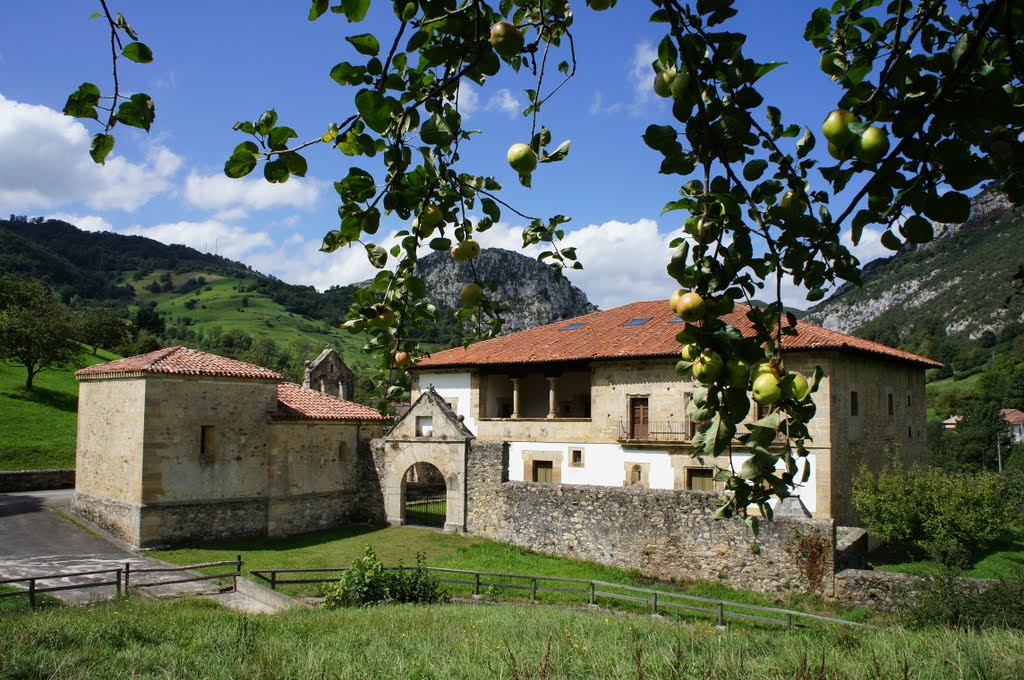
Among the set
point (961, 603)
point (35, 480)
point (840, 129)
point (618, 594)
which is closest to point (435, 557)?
point (618, 594)

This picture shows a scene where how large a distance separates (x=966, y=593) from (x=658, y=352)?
1122 cm


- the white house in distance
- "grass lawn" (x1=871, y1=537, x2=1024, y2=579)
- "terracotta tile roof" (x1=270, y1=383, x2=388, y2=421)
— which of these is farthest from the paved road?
"grass lawn" (x1=871, y1=537, x2=1024, y2=579)

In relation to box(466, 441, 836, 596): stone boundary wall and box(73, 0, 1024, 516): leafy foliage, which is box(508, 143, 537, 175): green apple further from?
box(466, 441, 836, 596): stone boundary wall

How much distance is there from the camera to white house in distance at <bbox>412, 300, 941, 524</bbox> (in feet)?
61.6

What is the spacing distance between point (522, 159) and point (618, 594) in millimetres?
12719

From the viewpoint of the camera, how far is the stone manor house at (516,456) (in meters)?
16.0

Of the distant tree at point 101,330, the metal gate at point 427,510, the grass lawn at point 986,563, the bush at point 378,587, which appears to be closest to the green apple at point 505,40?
the bush at point 378,587

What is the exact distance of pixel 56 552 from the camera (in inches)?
628

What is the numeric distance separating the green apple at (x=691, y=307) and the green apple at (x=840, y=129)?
455 millimetres

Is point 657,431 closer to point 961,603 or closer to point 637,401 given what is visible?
point 637,401

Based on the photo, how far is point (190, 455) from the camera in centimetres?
1839

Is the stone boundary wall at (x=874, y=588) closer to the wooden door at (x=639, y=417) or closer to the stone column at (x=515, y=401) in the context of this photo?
the wooden door at (x=639, y=417)

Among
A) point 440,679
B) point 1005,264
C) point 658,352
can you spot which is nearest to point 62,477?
point 658,352

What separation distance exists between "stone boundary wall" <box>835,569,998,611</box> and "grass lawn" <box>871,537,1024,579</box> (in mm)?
1844
